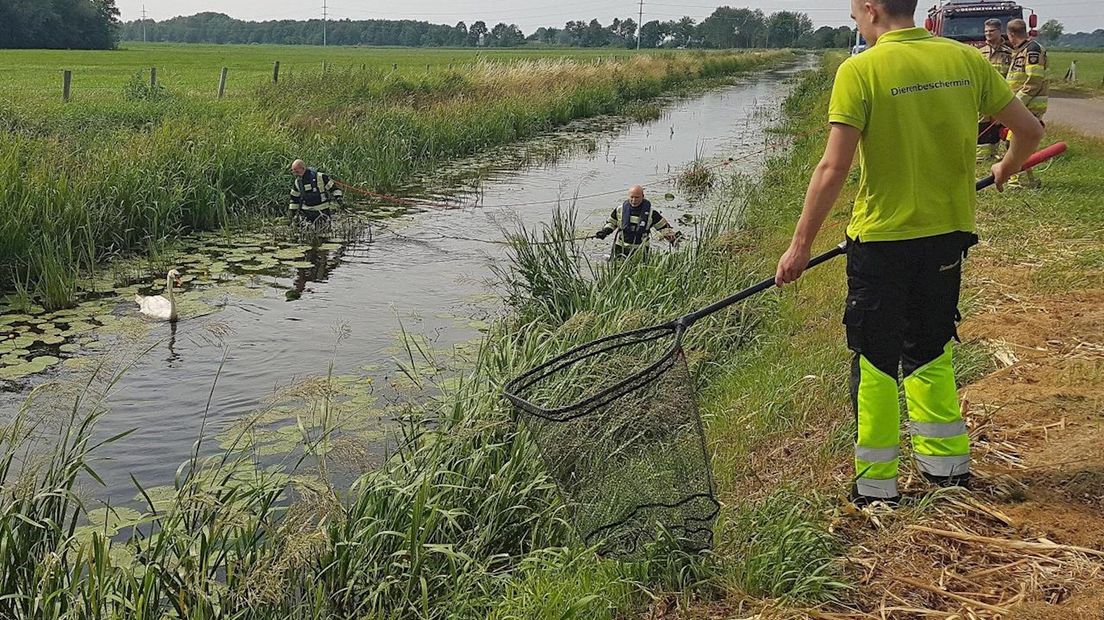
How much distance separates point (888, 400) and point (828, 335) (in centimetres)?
297

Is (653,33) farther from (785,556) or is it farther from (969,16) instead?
(785,556)

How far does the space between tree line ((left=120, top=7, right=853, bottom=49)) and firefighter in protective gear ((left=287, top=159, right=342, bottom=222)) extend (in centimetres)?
13221

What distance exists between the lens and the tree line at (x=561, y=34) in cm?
14838

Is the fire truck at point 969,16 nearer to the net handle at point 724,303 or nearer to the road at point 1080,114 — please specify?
the road at point 1080,114

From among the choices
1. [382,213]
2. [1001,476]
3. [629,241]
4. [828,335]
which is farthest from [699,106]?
[1001,476]

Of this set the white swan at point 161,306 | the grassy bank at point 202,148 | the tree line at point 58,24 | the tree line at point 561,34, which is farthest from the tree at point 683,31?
the white swan at point 161,306

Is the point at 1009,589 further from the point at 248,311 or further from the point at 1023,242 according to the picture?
the point at 248,311

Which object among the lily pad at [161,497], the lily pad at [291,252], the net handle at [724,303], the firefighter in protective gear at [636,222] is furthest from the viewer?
the lily pad at [291,252]

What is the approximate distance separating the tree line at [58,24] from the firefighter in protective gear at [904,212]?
74.1 metres

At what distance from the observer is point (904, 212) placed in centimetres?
349

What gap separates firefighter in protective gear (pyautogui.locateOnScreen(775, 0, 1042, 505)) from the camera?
3.41 metres

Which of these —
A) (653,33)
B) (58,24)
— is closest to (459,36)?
(653,33)

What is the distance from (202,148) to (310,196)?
1.73 meters

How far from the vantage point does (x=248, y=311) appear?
9.41 m
